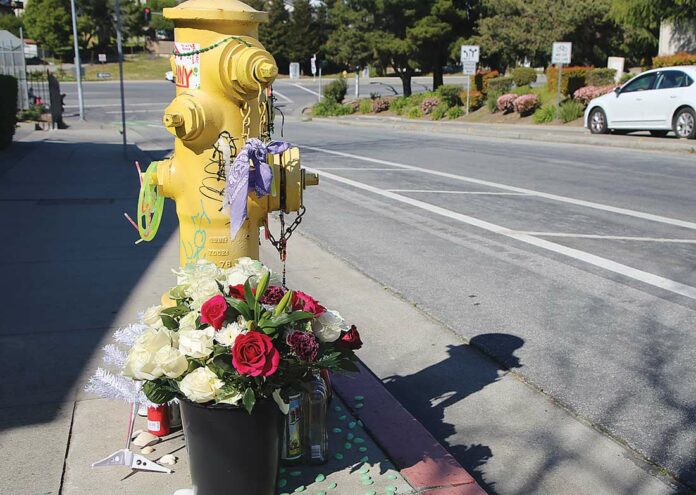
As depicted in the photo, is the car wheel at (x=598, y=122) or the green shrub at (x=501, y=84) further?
the green shrub at (x=501, y=84)

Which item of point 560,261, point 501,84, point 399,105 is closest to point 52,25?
point 399,105

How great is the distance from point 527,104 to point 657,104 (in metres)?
8.97

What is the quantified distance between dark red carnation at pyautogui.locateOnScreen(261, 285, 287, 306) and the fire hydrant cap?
133 cm

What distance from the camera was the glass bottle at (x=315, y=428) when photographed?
11.2 feet

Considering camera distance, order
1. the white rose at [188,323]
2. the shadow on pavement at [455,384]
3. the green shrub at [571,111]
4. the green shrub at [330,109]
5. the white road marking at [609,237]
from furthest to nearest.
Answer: the green shrub at [330,109]
the green shrub at [571,111]
the white road marking at [609,237]
the shadow on pavement at [455,384]
the white rose at [188,323]

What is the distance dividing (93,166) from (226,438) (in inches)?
510

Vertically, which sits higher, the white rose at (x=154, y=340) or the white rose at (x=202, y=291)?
the white rose at (x=202, y=291)

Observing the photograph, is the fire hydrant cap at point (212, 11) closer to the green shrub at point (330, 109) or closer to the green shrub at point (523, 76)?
the green shrub at point (523, 76)

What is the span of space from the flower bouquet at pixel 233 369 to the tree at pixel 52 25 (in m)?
87.4

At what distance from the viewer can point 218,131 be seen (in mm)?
3656

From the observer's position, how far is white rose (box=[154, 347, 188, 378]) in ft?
9.57

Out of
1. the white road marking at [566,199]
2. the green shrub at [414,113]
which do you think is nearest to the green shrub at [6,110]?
the white road marking at [566,199]

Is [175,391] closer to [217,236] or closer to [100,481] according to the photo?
[100,481]

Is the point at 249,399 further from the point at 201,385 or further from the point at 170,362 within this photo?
the point at 170,362
